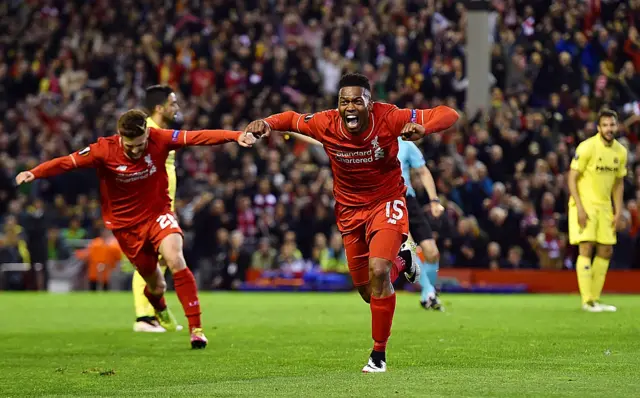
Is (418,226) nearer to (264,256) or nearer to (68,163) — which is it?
(68,163)

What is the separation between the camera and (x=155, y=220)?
41.6 ft

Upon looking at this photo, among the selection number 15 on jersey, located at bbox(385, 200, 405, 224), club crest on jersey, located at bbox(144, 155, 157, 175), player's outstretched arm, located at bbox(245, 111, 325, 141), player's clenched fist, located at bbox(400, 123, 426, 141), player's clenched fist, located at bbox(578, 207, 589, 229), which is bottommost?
player's clenched fist, located at bbox(578, 207, 589, 229)

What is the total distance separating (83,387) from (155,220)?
3881 millimetres

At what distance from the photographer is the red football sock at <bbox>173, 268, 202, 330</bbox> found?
39.5 feet

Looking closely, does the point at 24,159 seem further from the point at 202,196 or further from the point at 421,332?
the point at 421,332

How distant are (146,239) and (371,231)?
3.45m

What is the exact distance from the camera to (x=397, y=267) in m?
10.6

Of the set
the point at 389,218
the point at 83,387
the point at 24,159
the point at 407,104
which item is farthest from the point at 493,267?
the point at 83,387

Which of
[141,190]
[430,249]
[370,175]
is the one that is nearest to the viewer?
[370,175]

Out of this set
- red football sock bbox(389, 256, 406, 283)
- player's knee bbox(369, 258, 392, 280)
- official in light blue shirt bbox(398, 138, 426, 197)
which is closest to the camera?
player's knee bbox(369, 258, 392, 280)

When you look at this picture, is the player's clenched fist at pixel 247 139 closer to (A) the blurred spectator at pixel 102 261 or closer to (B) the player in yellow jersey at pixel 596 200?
(B) the player in yellow jersey at pixel 596 200

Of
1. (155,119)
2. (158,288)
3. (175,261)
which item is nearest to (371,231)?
(175,261)

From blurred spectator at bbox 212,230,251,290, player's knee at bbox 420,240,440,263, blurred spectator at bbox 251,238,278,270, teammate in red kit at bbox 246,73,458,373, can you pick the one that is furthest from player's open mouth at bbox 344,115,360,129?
blurred spectator at bbox 212,230,251,290

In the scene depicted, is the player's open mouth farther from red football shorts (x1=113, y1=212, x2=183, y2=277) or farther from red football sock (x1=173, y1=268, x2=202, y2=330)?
red football shorts (x1=113, y1=212, x2=183, y2=277)
